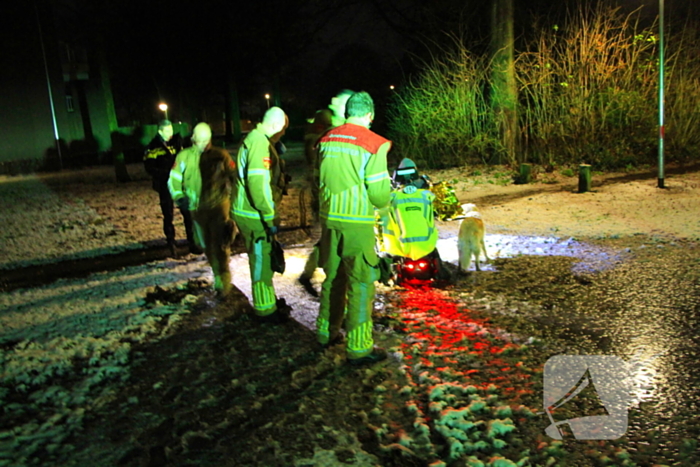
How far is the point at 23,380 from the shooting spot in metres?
4.46

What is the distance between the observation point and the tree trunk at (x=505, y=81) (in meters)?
16.4

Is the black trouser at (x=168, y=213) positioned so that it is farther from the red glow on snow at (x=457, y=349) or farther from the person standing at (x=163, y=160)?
the red glow on snow at (x=457, y=349)

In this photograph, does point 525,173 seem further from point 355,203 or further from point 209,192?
point 355,203

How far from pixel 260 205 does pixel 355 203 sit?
1078mm

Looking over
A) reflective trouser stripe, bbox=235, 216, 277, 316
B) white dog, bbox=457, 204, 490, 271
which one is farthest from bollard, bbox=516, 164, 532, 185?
reflective trouser stripe, bbox=235, 216, 277, 316

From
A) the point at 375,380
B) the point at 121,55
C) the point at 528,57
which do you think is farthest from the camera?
the point at 121,55

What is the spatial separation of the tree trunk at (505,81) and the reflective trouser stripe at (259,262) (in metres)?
12.5

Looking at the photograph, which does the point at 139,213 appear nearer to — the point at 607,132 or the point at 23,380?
the point at 23,380

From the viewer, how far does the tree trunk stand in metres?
16.4

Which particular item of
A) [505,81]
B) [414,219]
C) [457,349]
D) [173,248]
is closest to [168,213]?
[173,248]

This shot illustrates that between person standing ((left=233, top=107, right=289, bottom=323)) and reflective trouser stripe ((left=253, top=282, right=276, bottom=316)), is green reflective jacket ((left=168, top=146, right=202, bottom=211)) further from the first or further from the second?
reflective trouser stripe ((left=253, top=282, right=276, bottom=316))

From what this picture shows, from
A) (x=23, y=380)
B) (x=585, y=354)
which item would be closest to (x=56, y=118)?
(x=23, y=380)

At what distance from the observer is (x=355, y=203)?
432 cm

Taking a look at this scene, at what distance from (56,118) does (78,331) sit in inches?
1237
